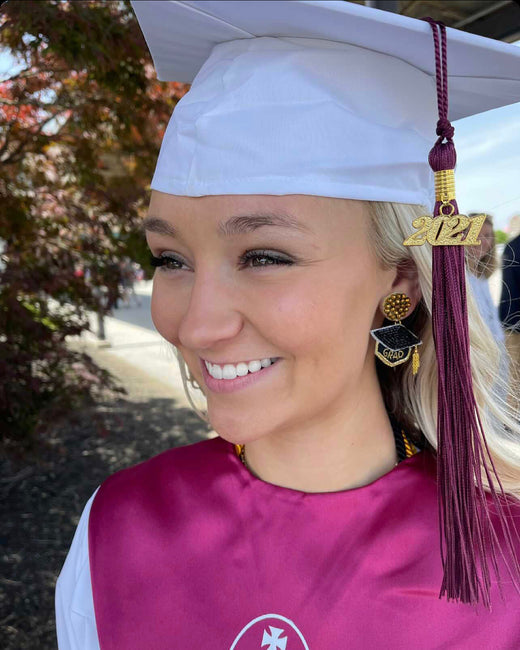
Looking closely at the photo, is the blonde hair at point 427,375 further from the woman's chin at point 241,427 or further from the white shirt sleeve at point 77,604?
the white shirt sleeve at point 77,604

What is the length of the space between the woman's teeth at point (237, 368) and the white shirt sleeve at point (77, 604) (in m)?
0.57

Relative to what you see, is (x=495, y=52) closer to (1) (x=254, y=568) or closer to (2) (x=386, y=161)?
(2) (x=386, y=161)

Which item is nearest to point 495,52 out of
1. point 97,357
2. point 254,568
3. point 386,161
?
point 386,161

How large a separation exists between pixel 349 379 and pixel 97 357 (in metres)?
7.56

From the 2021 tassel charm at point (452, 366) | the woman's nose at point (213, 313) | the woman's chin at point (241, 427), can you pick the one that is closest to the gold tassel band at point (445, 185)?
the 2021 tassel charm at point (452, 366)

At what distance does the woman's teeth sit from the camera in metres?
1.12

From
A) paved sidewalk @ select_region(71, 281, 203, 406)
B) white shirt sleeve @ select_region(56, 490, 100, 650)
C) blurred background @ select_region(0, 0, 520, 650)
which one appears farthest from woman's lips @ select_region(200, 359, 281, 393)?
paved sidewalk @ select_region(71, 281, 203, 406)

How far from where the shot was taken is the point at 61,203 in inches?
127

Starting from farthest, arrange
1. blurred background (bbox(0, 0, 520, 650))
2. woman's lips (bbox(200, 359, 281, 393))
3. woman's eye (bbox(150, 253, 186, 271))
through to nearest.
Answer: blurred background (bbox(0, 0, 520, 650)) → woman's eye (bbox(150, 253, 186, 271)) → woman's lips (bbox(200, 359, 281, 393))

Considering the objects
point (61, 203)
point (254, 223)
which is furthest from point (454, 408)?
point (61, 203)

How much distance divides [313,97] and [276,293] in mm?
335

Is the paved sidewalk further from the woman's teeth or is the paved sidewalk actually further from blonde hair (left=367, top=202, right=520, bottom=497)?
the woman's teeth

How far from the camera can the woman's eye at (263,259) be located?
1062 mm

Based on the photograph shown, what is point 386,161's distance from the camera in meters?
1.07
